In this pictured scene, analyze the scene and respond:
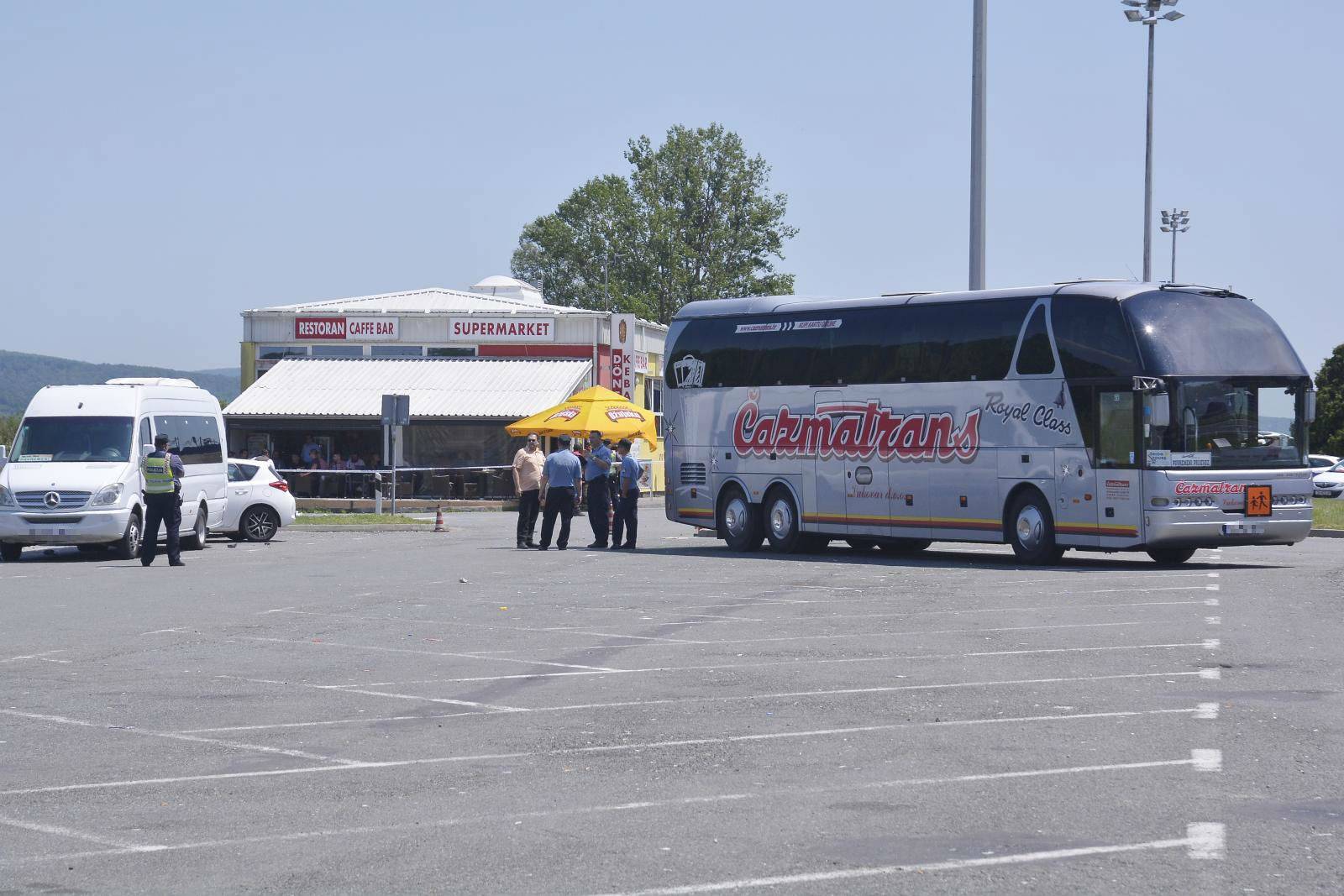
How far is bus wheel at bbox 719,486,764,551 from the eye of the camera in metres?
27.3

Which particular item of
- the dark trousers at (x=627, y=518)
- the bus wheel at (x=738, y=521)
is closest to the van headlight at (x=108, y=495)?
the dark trousers at (x=627, y=518)

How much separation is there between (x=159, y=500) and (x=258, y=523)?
7.77 metres

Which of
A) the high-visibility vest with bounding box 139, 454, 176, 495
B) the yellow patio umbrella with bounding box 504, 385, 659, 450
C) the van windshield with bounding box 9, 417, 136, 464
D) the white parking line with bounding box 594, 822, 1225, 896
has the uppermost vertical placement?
the yellow patio umbrella with bounding box 504, 385, 659, 450

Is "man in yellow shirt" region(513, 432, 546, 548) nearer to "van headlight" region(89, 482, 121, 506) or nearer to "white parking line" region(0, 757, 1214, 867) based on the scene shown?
"van headlight" region(89, 482, 121, 506)

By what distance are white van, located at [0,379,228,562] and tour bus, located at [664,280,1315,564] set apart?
8.21 m

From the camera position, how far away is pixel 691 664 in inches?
478

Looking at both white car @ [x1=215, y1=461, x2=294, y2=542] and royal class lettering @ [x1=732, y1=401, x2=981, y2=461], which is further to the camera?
white car @ [x1=215, y1=461, x2=294, y2=542]

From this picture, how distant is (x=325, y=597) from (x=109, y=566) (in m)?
6.63

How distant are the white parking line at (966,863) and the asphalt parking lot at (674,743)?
18 mm

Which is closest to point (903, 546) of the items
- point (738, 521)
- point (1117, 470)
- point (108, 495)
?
point (738, 521)

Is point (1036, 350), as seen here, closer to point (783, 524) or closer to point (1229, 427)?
point (1229, 427)

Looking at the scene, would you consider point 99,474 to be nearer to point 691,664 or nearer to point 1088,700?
point 691,664

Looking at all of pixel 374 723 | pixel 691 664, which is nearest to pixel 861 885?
pixel 374 723

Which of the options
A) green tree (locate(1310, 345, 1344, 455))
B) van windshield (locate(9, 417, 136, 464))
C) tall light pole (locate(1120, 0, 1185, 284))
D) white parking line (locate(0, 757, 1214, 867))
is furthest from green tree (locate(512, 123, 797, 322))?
white parking line (locate(0, 757, 1214, 867))
